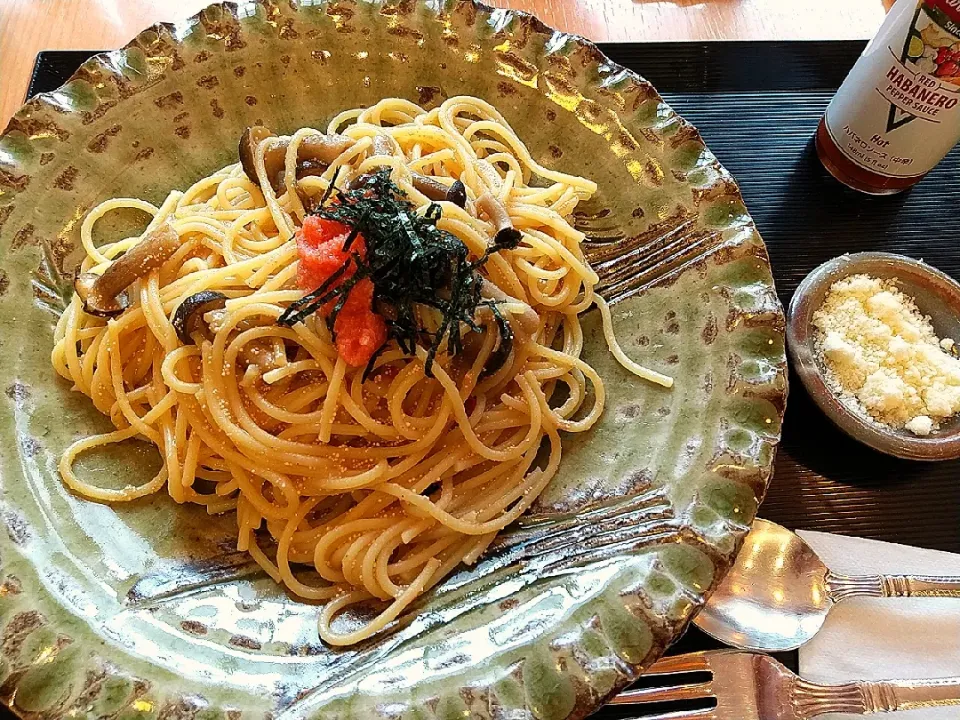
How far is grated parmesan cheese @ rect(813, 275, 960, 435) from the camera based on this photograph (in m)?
2.39

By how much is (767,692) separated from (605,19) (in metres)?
3.15

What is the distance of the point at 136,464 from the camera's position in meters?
2.17

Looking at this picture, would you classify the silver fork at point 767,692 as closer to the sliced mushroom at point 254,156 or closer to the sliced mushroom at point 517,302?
the sliced mushroom at point 517,302

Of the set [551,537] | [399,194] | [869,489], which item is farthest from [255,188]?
[869,489]

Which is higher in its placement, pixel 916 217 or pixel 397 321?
pixel 397 321

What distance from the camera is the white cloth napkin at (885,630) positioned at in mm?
2137

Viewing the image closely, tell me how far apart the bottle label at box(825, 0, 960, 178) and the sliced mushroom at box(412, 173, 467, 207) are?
1703 mm

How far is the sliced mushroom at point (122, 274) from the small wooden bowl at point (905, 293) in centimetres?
213

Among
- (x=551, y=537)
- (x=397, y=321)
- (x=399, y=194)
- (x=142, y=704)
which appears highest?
(x=399, y=194)

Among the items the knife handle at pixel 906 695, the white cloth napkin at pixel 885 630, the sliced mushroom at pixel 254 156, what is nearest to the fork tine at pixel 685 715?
the white cloth napkin at pixel 885 630

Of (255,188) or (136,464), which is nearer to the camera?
(136,464)

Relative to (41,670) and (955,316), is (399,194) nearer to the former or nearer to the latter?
(41,670)

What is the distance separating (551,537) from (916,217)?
2246mm

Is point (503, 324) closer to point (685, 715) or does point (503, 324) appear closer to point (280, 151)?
point (280, 151)
